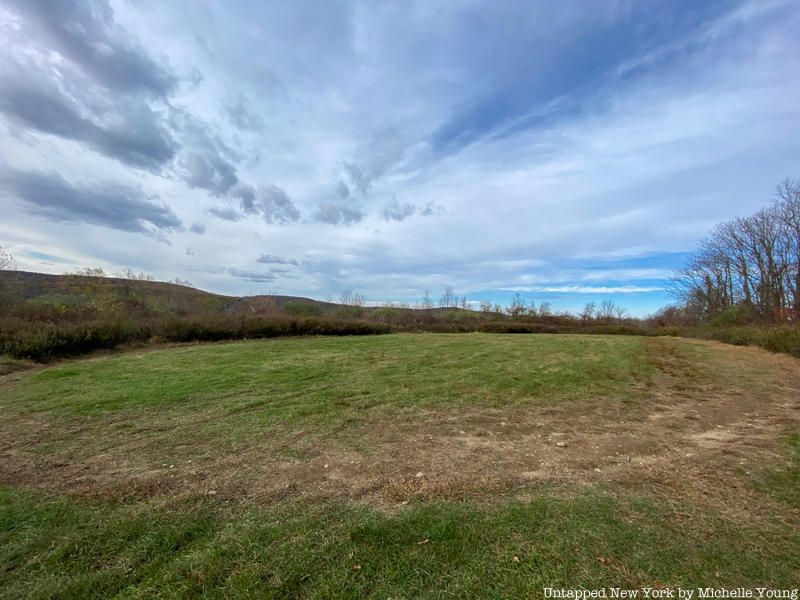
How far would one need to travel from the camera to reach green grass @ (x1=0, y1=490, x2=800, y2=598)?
72.0 inches

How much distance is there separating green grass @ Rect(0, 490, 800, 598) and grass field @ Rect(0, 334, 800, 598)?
1 cm

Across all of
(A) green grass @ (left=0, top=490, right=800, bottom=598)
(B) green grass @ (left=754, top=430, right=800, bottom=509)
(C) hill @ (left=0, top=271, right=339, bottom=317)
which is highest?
(C) hill @ (left=0, top=271, right=339, bottom=317)

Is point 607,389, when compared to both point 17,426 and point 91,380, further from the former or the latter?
point 91,380

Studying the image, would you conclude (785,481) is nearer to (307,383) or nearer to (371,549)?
(371,549)

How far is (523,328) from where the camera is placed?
33531 mm

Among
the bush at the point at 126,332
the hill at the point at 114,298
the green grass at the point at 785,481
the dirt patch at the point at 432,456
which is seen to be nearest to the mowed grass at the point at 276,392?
the dirt patch at the point at 432,456

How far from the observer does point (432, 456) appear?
3.57 meters

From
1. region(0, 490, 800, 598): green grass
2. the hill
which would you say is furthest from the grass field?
the hill

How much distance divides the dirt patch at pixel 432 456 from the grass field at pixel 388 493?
3cm

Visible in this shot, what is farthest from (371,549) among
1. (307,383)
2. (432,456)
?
(307,383)

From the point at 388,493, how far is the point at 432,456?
2.96 ft

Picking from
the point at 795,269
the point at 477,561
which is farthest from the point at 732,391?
the point at 795,269

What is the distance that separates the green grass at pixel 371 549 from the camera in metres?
1.83

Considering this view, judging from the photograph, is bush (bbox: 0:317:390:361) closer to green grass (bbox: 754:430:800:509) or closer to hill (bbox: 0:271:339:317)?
hill (bbox: 0:271:339:317)
